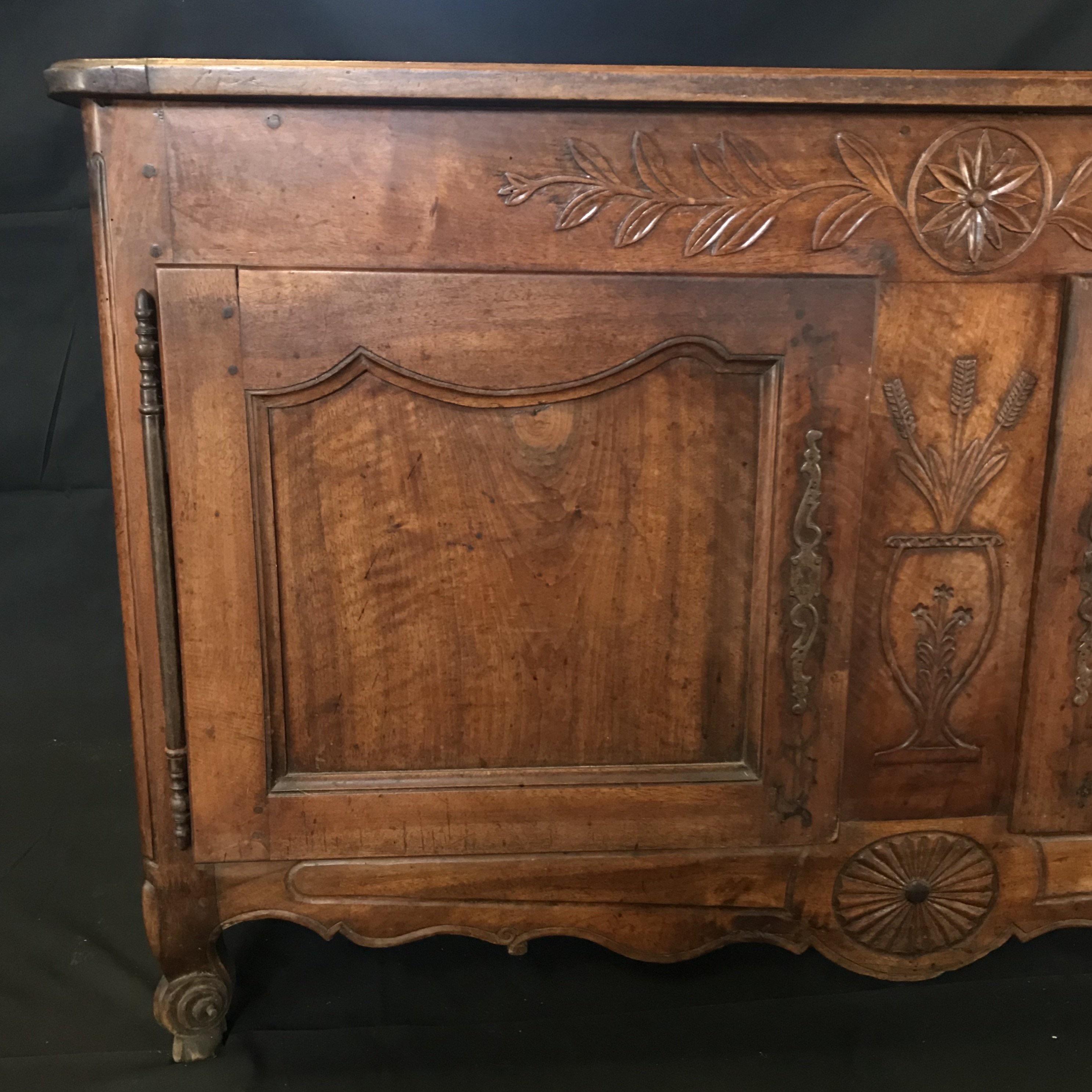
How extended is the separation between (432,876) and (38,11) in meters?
1.63

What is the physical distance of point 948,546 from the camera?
4.39 feet

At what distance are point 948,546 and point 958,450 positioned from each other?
0.11 metres

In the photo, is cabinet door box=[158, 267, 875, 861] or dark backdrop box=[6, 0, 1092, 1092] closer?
cabinet door box=[158, 267, 875, 861]

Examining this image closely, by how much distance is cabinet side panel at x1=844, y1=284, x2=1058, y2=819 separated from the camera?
1277mm

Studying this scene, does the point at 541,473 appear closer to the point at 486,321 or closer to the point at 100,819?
the point at 486,321

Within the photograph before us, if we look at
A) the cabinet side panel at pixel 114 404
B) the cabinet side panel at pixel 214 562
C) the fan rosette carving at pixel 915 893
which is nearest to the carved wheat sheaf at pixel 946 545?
the fan rosette carving at pixel 915 893

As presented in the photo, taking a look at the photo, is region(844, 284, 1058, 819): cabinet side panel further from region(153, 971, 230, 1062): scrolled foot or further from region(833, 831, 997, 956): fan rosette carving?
region(153, 971, 230, 1062): scrolled foot

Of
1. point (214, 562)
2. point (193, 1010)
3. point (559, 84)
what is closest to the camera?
point (559, 84)

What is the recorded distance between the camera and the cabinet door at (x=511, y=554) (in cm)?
125

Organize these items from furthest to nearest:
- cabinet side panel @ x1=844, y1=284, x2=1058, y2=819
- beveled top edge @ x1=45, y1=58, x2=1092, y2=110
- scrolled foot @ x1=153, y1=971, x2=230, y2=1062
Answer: scrolled foot @ x1=153, y1=971, x2=230, y2=1062 → cabinet side panel @ x1=844, y1=284, x2=1058, y2=819 → beveled top edge @ x1=45, y1=58, x2=1092, y2=110

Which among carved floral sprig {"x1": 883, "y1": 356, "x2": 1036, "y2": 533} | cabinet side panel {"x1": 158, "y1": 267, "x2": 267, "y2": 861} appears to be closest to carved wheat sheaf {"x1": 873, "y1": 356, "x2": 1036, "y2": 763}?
carved floral sprig {"x1": 883, "y1": 356, "x2": 1036, "y2": 533}

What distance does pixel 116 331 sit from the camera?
1233 millimetres

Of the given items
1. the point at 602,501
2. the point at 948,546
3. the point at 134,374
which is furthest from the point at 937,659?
the point at 134,374

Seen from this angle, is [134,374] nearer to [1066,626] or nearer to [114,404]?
[114,404]
